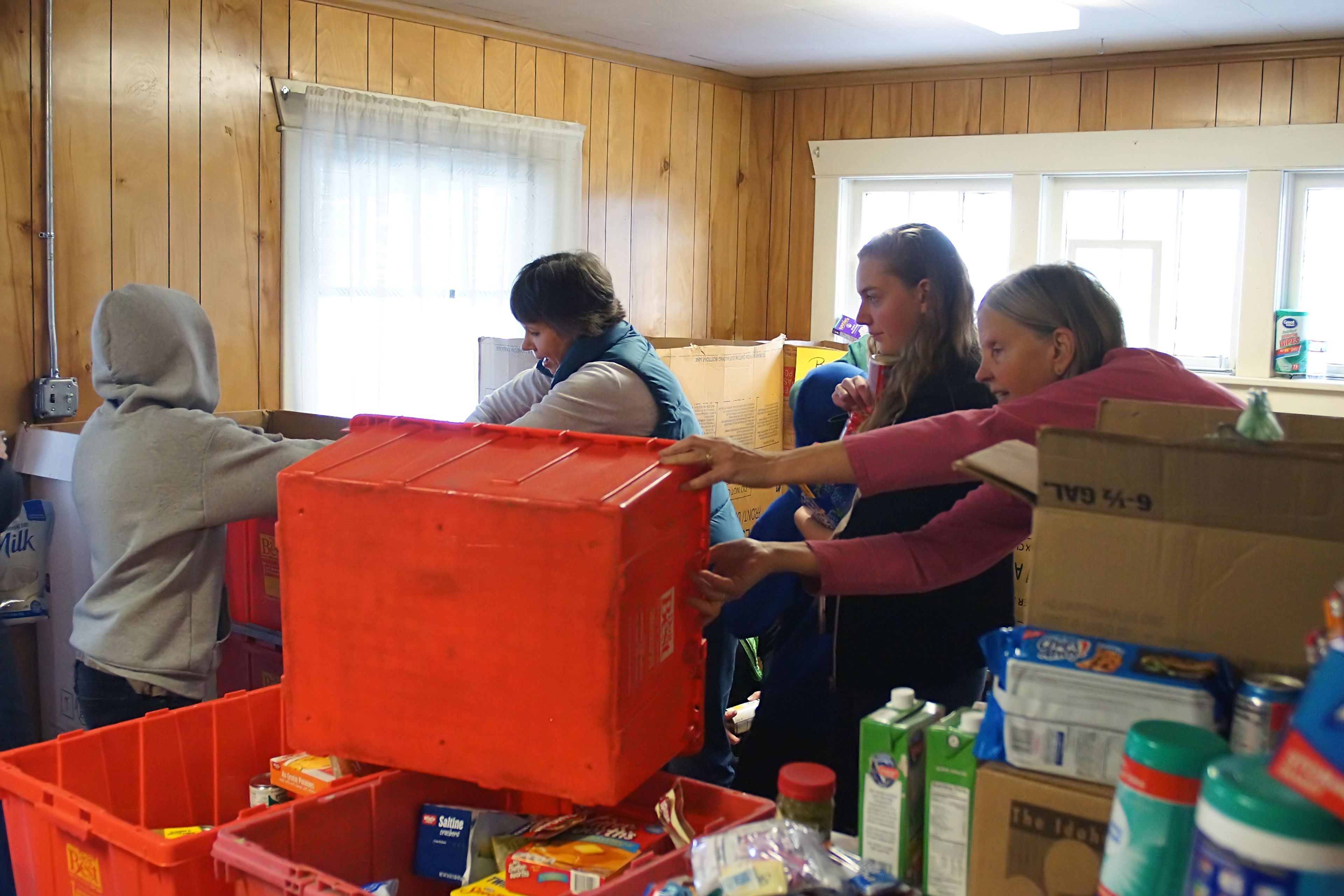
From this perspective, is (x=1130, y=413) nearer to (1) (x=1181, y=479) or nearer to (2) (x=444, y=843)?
(1) (x=1181, y=479)

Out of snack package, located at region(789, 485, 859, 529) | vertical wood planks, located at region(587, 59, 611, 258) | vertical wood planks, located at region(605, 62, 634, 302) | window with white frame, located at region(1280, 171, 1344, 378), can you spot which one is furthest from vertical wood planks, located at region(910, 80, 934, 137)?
snack package, located at region(789, 485, 859, 529)

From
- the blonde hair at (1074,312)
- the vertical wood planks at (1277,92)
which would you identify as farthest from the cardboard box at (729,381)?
the vertical wood planks at (1277,92)

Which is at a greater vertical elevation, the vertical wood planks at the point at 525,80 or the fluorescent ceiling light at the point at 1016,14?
the fluorescent ceiling light at the point at 1016,14

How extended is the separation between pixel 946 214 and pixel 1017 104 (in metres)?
0.56

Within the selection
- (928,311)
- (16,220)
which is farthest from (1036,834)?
(16,220)

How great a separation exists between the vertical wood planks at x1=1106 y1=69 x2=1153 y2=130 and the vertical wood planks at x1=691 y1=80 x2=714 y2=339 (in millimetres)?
1622

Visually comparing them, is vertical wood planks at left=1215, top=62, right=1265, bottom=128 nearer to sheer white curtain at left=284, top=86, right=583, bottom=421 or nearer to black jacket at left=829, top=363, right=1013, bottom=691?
sheer white curtain at left=284, top=86, right=583, bottom=421

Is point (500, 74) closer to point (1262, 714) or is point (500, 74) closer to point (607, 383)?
point (607, 383)

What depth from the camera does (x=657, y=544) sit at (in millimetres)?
1285

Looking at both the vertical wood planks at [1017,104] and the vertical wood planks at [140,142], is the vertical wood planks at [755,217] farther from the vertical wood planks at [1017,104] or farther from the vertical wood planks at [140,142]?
the vertical wood planks at [140,142]

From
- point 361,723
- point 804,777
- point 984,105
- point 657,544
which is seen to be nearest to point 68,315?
point 361,723

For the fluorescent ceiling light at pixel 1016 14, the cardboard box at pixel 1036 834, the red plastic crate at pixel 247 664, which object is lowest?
the red plastic crate at pixel 247 664

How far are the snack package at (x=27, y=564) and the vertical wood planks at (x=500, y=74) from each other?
6.98 ft

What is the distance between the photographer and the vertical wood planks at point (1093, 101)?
182 inches
